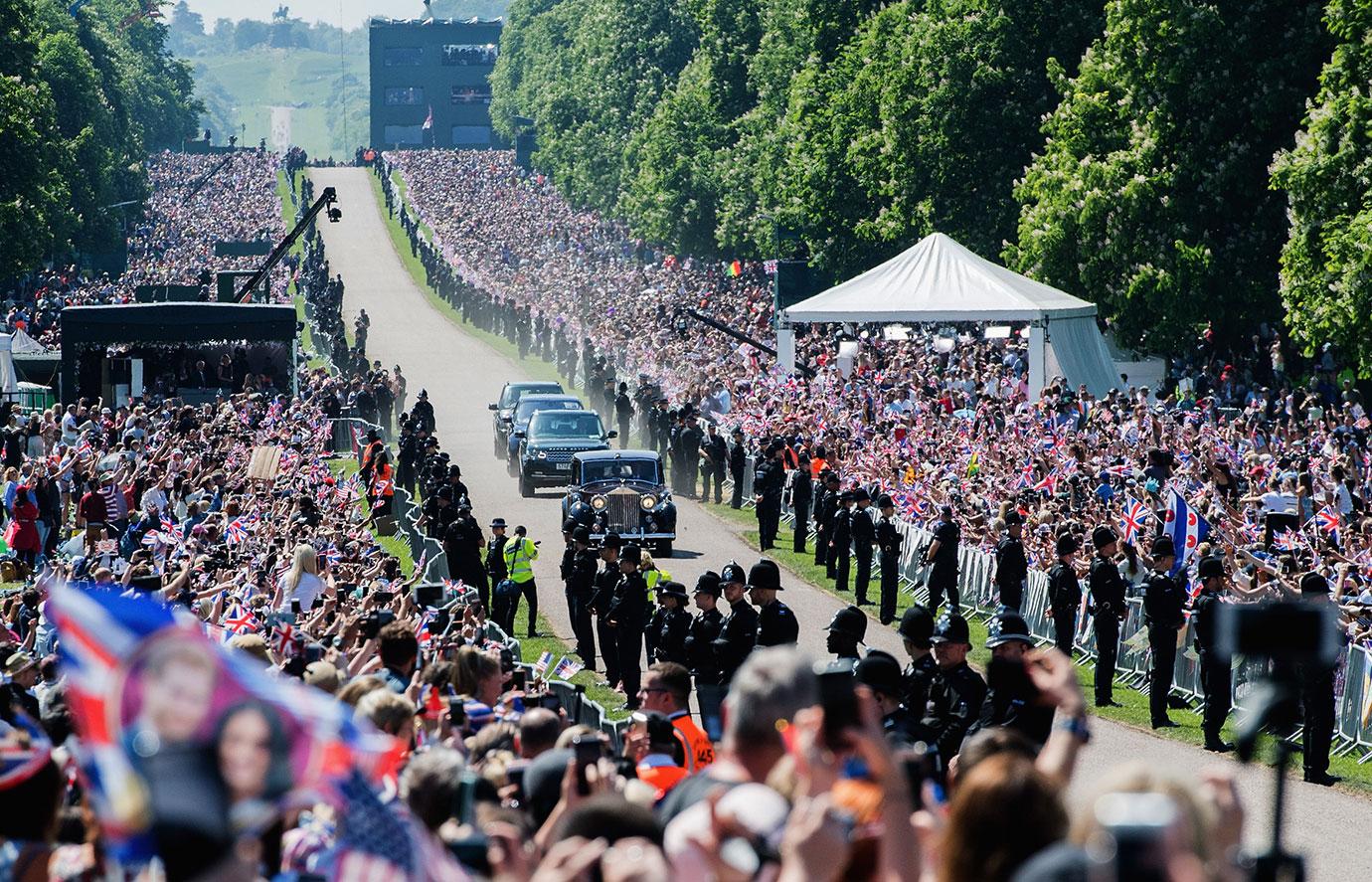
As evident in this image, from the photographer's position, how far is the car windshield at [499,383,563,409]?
46.3 metres

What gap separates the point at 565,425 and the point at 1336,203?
13.9 metres

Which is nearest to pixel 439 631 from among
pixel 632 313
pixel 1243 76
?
pixel 1243 76

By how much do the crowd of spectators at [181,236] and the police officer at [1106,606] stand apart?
3532 centimetres

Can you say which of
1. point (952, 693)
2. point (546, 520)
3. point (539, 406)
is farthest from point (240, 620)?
point (539, 406)

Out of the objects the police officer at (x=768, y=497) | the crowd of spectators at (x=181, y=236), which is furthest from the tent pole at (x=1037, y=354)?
the crowd of spectators at (x=181, y=236)

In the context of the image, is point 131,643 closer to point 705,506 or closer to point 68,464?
point 68,464

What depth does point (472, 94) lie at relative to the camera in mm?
197500

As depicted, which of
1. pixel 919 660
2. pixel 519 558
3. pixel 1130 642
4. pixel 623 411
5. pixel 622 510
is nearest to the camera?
pixel 919 660

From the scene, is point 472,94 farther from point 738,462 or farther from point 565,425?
point 738,462

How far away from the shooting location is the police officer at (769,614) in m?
16.0

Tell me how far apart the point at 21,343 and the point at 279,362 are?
42.9 ft

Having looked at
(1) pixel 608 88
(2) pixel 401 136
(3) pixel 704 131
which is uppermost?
(2) pixel 401 136

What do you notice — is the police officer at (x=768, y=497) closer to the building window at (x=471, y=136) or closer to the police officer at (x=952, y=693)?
the police officer at (x=952, y=693)

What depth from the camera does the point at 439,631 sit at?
17.8m
